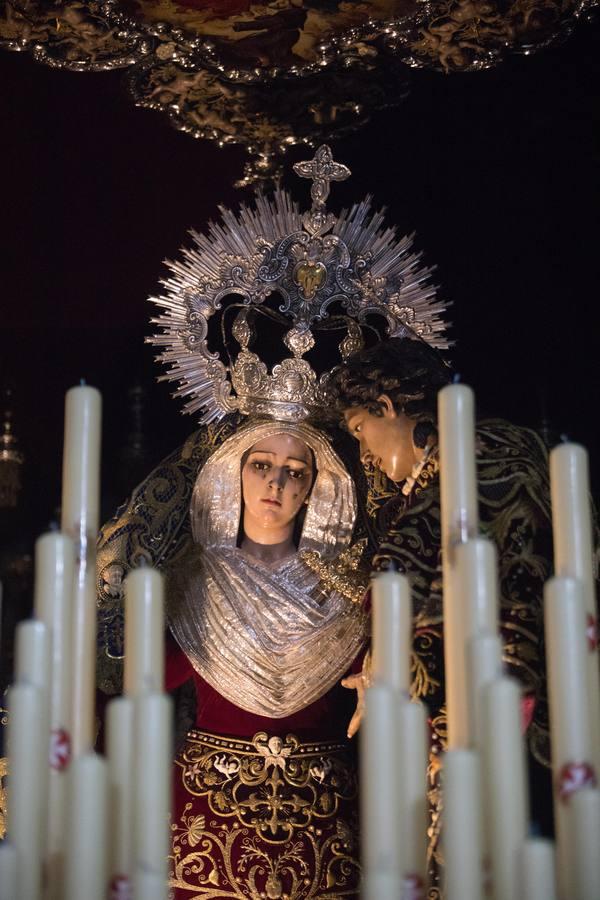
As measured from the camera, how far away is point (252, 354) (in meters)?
3.53

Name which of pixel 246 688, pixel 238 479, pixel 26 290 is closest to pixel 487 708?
pixel 246 688

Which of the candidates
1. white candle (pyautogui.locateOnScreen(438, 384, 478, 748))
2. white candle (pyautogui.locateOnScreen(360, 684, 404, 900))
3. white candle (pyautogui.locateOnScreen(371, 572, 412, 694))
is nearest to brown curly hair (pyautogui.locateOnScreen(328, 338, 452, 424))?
white candle (pyautogui.locateOnScreen(438, 384, 478, 748))

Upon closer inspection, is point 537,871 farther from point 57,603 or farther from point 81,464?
point 81,464

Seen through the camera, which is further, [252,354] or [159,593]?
[252,354]

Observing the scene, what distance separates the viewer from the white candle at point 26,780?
161 cm

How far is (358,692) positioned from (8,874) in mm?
1668

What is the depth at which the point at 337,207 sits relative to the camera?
377 cm

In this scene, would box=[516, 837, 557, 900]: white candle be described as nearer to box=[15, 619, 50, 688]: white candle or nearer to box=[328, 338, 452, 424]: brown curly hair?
box=[15, 619, 50, 688]: white candle

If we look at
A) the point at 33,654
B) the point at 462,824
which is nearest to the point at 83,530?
the point at 33,654

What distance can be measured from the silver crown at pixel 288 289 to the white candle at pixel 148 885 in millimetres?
1980

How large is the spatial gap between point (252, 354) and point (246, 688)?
806 mm

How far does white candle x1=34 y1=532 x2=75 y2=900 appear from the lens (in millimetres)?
1763

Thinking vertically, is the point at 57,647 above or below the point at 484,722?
above

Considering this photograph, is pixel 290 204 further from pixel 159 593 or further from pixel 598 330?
pixel 159 593
